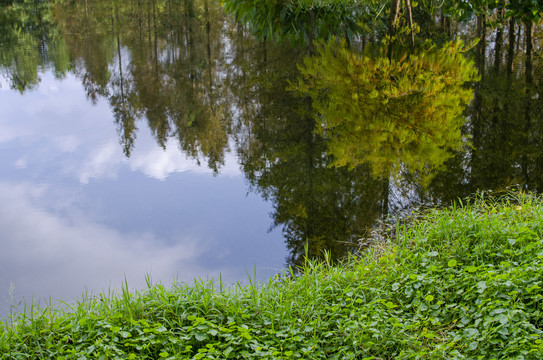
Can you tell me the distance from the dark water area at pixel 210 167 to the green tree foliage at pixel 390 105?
3 centimetres

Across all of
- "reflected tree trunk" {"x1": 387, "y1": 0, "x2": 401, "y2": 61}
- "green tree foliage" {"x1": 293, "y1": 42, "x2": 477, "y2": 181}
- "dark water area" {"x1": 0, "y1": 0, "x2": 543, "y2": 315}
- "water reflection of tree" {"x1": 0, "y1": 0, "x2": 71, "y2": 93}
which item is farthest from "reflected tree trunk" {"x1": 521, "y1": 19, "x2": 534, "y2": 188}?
"water reflection of tree" {"x1": 0, "y1": 0, "x2": 71, "y2": 93}

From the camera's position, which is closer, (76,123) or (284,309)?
(284,309)

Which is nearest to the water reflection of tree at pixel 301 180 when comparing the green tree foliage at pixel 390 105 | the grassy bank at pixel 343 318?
the green tree foliage at pixel 390 105

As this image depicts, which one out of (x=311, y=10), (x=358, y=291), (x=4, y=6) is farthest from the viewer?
(x=4, y=6)

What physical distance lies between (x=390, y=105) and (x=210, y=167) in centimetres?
241

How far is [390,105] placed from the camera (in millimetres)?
6332

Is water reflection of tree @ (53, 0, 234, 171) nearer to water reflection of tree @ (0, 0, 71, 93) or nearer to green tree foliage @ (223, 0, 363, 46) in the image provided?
water reflection of tree @ (0, 0, 71, 93)

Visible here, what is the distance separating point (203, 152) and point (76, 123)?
2.34m

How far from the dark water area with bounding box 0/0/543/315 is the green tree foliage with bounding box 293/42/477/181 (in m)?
0.03

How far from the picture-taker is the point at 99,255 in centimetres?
369

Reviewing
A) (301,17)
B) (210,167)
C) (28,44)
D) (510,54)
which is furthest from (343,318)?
(28,44)

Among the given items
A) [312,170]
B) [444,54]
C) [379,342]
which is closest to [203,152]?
[312,170]

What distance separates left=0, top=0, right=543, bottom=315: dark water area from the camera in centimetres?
369

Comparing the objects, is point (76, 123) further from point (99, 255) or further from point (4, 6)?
point (4, 6)
